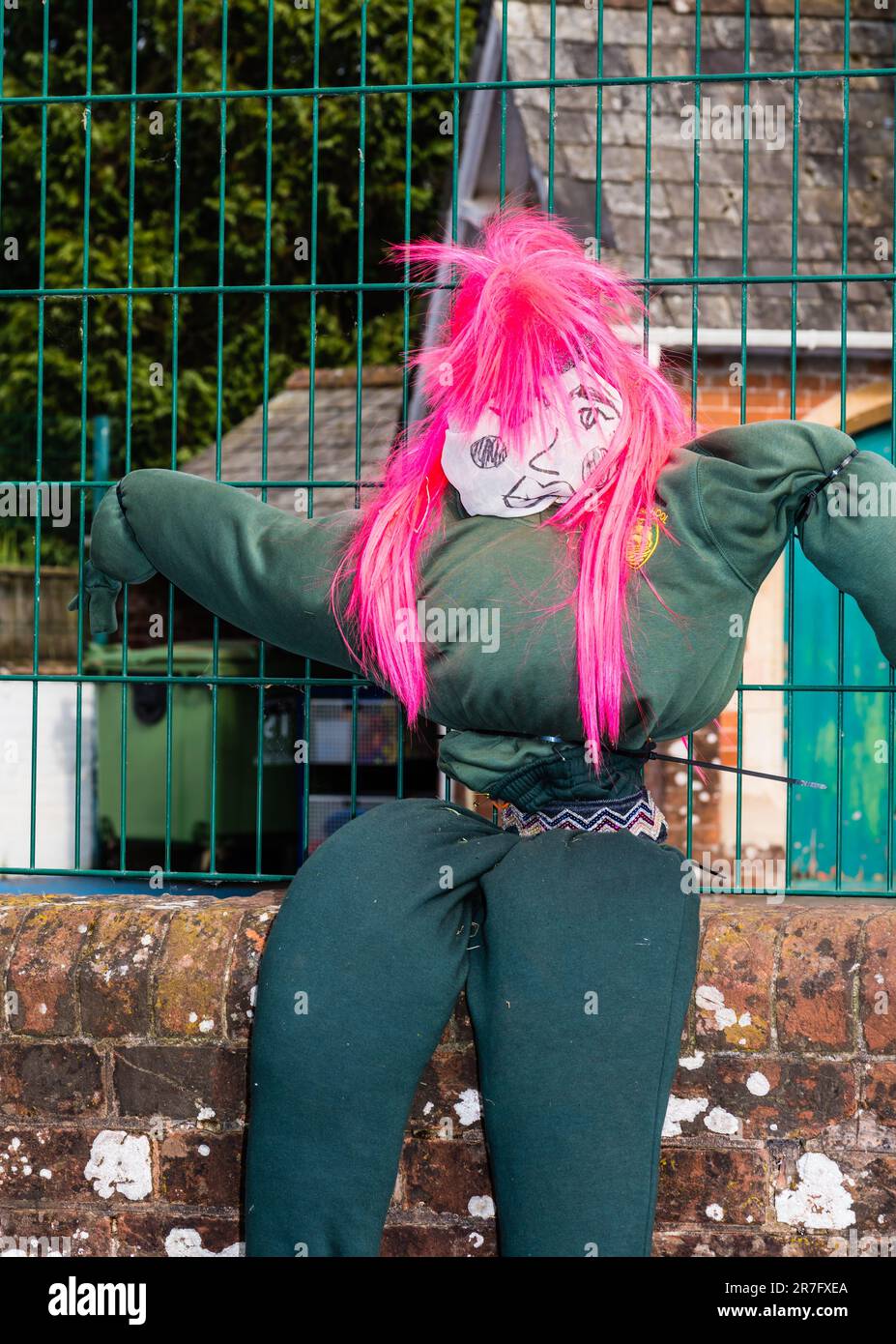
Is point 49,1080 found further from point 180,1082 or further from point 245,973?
point 245,973

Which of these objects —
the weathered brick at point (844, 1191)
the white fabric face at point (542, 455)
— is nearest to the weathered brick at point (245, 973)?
the white fabric face at point (542, 455)

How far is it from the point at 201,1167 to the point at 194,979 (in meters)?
0.32

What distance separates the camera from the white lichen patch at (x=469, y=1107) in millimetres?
2316

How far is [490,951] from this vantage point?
2.11 meters

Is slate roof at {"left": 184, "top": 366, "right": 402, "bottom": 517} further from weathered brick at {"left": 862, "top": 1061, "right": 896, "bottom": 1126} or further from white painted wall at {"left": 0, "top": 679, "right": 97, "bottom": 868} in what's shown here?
weathered brick at {"left": 862, "top": 1061, "right": 896, "bottom": 1126}

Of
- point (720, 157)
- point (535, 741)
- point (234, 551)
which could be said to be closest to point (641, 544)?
point (535, 741)

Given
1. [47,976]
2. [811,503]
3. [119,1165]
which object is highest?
[811,503]

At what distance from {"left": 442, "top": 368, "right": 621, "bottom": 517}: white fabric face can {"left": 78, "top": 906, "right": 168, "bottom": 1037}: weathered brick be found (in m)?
0.99

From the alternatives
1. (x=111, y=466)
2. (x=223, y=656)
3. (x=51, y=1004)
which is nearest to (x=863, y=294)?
(x=223, y=656)

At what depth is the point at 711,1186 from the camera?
2.29 m

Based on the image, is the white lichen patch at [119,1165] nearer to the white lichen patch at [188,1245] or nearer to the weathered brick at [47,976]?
the white lichen patch at [188,1245]

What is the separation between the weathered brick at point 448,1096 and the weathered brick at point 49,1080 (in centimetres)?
58

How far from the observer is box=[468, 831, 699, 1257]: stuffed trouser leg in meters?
1.98

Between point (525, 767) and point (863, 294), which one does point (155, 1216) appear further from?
point (863, 294)
